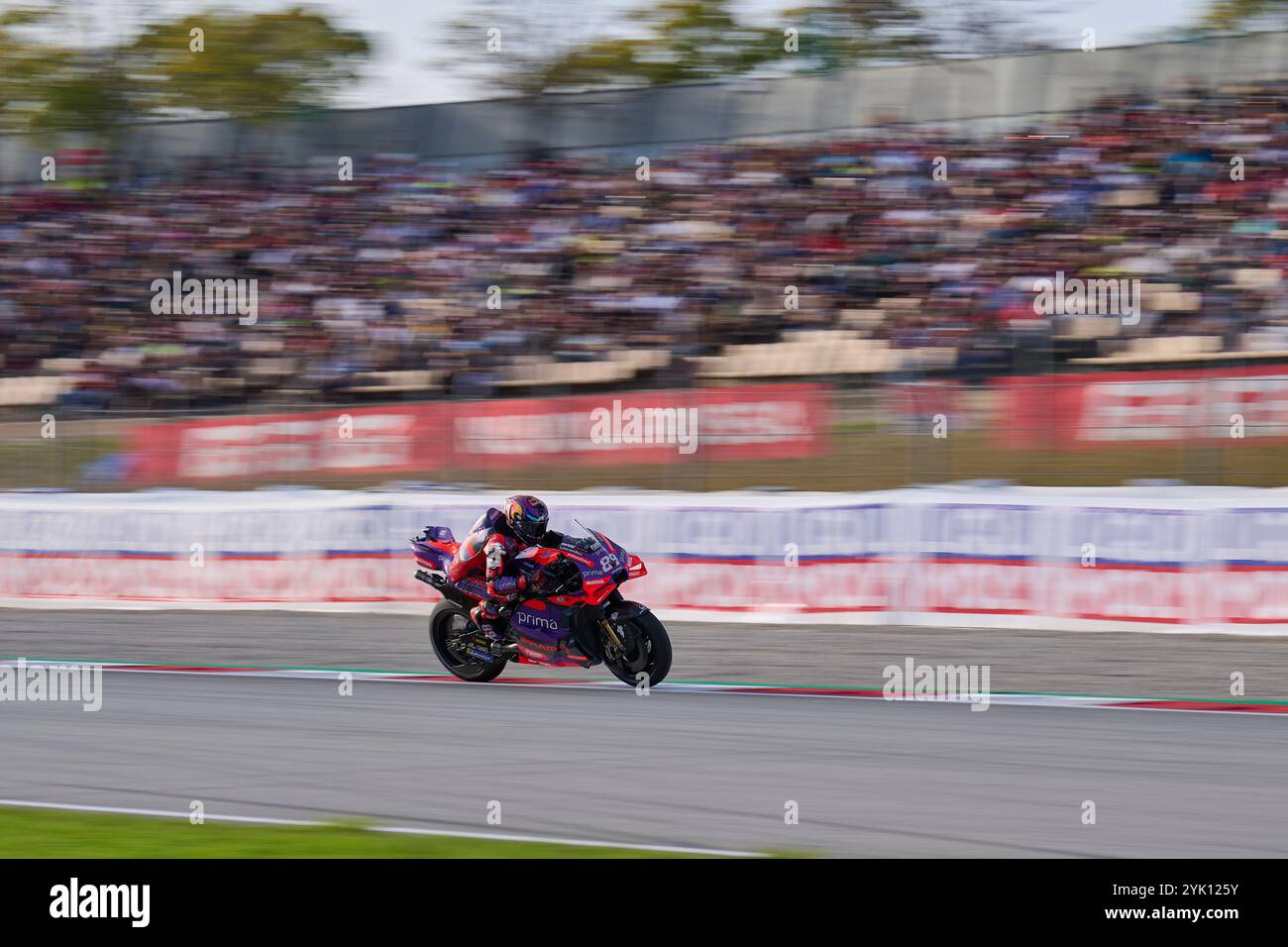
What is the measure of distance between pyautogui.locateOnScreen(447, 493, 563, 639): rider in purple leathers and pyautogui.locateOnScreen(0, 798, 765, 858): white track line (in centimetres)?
402

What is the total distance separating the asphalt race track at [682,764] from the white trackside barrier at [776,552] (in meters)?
0.99

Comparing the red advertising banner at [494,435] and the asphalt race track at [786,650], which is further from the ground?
the red advertising banner at [494,435]

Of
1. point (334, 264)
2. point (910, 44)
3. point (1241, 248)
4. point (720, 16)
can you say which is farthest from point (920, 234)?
point (720, 16)

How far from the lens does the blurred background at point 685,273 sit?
1430 centimetres

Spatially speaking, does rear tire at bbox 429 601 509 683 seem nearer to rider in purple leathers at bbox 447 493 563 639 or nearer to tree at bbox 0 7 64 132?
rider in purple leathers at bbox 447 493 563 639

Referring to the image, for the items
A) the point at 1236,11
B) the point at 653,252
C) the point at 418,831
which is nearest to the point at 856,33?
the point at 1236,11

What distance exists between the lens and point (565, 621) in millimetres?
10867

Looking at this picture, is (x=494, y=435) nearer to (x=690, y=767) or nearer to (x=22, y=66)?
(x=690, y=767)

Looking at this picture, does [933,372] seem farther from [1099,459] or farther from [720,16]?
[720,16]

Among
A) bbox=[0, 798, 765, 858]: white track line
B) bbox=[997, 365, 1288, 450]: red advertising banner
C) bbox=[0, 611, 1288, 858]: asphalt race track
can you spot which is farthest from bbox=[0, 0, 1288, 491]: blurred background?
bbox=[0, 798, 765, 858]: white track line

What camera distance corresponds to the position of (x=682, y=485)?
585 inches

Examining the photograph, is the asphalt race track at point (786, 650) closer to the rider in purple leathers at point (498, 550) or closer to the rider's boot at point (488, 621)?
the rider's boot at point (488, 621)

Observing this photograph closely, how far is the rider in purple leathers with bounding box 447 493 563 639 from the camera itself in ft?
36.1

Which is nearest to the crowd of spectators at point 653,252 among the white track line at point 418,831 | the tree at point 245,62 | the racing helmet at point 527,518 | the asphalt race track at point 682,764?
the tree at point 245,62
